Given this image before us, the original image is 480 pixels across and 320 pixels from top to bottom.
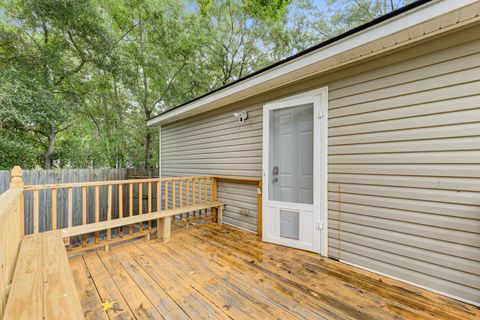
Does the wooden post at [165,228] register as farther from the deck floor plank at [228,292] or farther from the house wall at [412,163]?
the house wall at [412,163]

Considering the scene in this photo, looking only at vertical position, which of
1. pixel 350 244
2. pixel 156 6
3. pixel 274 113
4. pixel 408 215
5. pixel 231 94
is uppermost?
pixel 156 6

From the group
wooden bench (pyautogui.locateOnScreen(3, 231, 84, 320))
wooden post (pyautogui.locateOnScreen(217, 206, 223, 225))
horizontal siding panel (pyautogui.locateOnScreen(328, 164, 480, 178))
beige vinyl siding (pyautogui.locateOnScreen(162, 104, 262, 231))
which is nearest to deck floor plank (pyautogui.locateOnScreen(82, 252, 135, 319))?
wooden bench (pyautogui.locateOnScreen(3, 231, 84, 320))

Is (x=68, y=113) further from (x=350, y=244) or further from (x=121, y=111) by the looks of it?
(x=350, y=244)

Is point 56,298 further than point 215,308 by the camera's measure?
No

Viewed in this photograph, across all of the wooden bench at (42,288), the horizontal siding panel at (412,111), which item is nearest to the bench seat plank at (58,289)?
the wooden bench at (42,288)

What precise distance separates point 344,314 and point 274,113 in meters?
2.68

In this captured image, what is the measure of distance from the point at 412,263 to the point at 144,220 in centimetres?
343

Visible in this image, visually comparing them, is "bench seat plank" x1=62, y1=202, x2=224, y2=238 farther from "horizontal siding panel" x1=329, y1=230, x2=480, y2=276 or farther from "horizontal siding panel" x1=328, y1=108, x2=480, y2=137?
"horizontal siding panel" x1=328, y1=108, x2=480, y2=137

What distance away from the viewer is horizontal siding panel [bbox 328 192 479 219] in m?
1.94

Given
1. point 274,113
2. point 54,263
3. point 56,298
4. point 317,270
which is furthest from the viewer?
point 274,113

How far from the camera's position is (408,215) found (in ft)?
7.31

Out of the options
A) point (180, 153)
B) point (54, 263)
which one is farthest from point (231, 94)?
point (54, 263)

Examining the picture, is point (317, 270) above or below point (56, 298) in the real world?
below

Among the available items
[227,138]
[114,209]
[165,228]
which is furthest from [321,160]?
[114,209]
